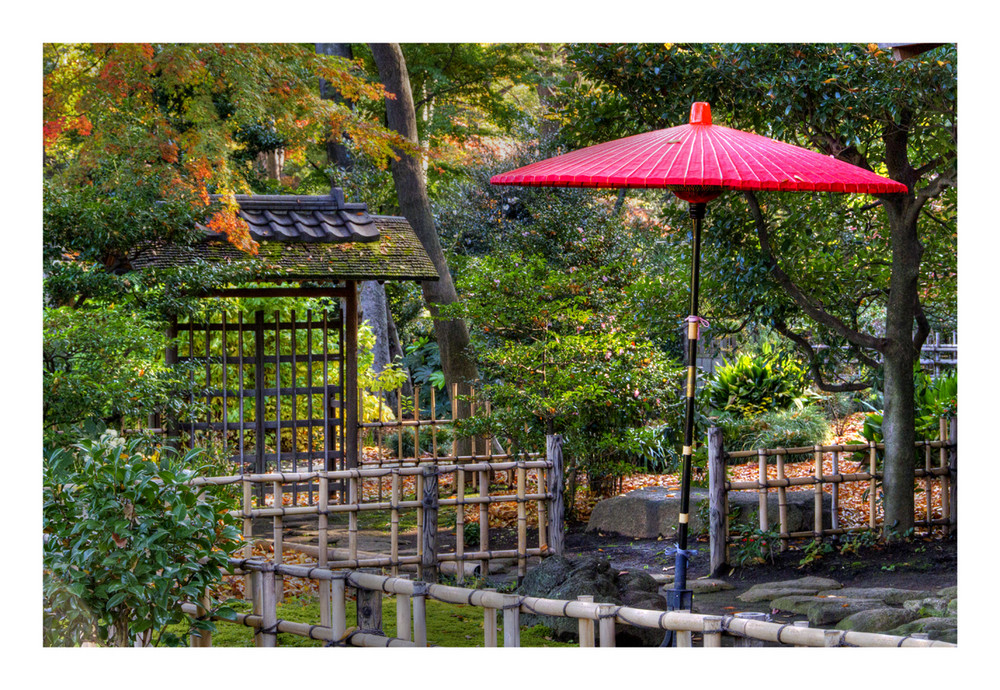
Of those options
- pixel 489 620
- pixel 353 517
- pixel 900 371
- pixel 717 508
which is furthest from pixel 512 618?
pixel 900 371

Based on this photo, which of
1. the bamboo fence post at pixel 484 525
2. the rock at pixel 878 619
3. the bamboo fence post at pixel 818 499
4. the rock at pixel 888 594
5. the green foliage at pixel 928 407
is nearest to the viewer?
the rock at pixel 878 619

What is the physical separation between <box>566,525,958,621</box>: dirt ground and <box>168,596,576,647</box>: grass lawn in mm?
1065

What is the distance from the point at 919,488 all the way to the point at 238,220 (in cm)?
520

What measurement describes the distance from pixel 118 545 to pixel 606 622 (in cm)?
162

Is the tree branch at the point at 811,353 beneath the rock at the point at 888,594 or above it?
above

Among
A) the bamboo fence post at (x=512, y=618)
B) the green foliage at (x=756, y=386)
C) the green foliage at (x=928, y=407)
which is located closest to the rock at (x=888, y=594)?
the green foliage at (x=928, y=407)

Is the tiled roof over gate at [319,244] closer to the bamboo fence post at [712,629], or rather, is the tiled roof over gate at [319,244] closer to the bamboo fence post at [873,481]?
the bamboo fence post at [873,481]

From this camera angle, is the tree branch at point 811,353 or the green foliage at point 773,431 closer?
the tree branch at point 811,353

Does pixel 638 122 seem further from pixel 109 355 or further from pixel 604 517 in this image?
pixel 109 355

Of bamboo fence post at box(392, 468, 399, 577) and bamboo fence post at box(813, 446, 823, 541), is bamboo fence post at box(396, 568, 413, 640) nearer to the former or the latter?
bamboo fence post at box(392, 468, 399, 577)

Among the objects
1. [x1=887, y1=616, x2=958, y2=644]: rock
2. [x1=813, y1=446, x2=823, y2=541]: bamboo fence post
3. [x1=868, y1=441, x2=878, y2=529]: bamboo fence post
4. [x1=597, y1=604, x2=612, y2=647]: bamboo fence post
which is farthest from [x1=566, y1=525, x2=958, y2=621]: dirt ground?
[x1=597, y1=604, x2=612, y2=647]: bamboo fence post

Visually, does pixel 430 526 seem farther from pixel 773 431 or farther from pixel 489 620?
pixel 773 431

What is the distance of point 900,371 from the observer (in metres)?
5.64

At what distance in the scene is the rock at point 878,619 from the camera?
3967 millimetres
